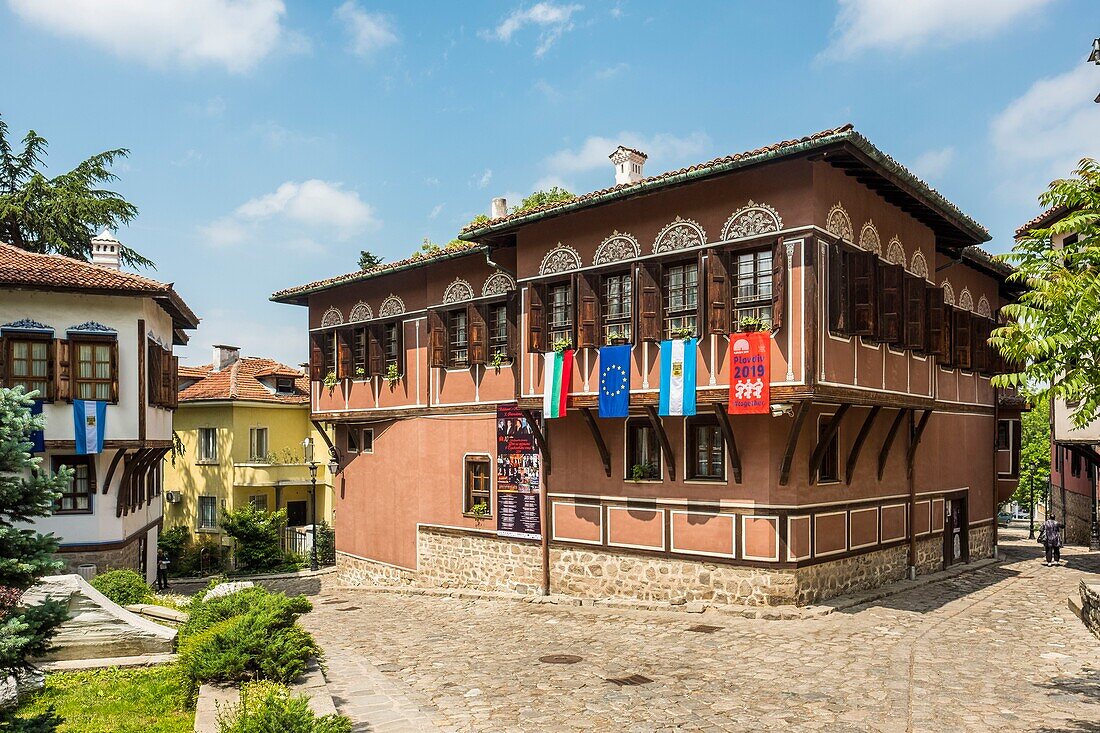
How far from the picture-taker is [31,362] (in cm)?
2069

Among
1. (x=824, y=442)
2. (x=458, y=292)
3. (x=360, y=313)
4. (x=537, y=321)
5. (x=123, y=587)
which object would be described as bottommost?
(x=123, y=587)

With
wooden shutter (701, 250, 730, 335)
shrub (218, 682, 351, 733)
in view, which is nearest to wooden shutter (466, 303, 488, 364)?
wooden shutter (701, 250, 730, 335)

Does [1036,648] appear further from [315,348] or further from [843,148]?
[315,348]

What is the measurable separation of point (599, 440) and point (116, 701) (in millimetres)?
9812

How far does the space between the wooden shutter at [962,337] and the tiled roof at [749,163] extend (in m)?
2.82

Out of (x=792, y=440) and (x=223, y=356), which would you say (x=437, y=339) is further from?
(x=223, y=356)

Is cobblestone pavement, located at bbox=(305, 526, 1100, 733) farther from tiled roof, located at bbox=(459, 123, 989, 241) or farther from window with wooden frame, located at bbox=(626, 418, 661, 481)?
tiled roof, located at bbox=(459, 123, 989, 241)

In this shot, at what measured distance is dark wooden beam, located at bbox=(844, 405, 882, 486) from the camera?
16.8 metres

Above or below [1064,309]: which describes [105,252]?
above

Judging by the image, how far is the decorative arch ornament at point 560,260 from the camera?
17.9m

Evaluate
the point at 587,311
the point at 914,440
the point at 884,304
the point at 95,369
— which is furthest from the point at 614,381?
the point at 95,369

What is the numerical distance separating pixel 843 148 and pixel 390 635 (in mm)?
11485

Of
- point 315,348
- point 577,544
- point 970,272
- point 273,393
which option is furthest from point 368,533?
point 970,272

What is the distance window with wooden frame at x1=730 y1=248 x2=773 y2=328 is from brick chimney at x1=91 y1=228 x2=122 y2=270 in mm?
18164
